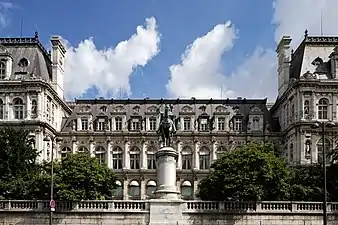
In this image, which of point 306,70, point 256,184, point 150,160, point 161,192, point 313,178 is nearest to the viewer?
point 161,192

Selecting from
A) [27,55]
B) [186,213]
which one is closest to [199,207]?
[186,213]

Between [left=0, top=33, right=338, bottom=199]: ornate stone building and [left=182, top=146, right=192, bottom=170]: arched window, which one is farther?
[left=182, top=146, right=192, bottom=170]: arched window

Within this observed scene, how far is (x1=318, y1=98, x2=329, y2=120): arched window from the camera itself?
8662 cm

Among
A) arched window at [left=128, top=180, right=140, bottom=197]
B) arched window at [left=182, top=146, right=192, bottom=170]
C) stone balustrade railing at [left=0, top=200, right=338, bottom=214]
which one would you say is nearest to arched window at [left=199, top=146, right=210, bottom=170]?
arched window at [left=182, top=146, right=192, bottom=170]

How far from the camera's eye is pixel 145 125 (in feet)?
328

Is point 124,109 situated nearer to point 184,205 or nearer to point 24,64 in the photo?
point 24,64

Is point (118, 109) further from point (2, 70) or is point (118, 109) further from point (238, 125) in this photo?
point (2, 70)

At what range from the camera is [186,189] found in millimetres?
95625

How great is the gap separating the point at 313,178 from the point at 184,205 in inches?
754

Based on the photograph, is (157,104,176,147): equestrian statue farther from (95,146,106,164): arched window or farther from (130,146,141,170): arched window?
(95,146,106,164): arched window

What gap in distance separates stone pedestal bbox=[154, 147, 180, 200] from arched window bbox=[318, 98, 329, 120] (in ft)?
136

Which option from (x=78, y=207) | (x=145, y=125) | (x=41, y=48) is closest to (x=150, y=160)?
(x=145, y=125)

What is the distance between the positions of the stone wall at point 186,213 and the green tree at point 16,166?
807 centimetres

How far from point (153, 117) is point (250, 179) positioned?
44484 millimetres
